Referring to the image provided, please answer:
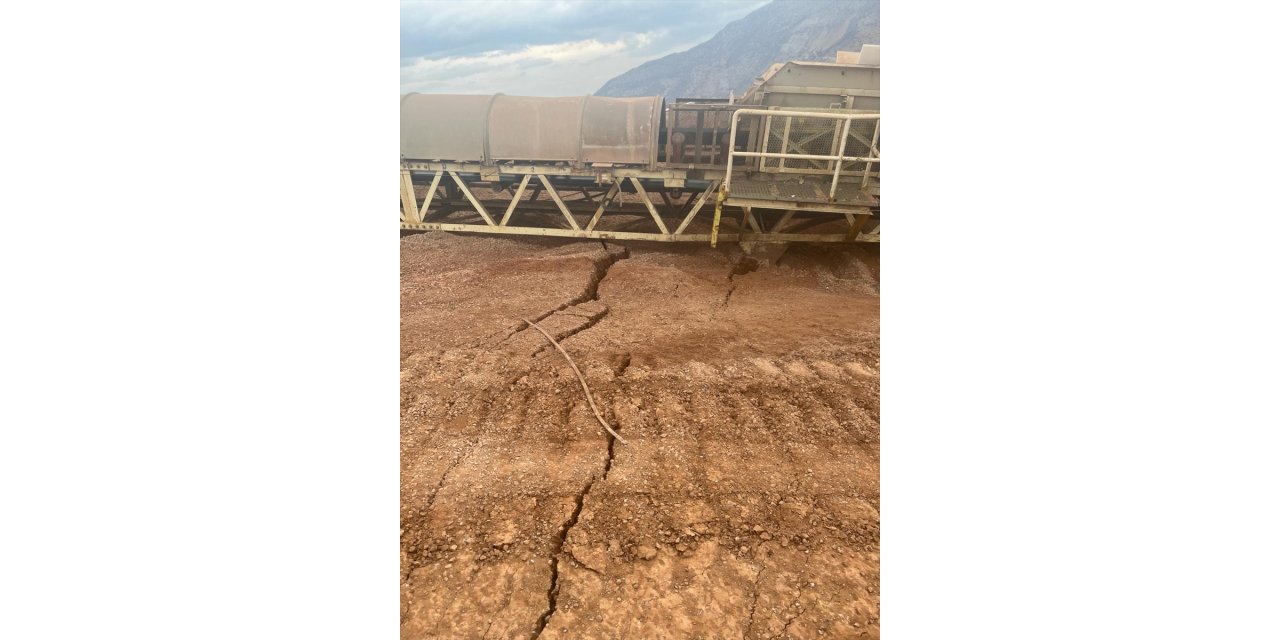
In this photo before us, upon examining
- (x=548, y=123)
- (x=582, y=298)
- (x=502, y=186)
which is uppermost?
(x=548, y=123)

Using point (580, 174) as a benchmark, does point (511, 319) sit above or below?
below

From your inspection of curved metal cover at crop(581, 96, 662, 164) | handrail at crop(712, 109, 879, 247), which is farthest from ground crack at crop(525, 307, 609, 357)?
curved metal cover at crop(581, 96, 662, 164)

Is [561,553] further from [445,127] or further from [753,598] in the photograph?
[445,127]

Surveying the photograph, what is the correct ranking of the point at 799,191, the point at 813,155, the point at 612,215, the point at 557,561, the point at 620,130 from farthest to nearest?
the point at 612,215 < the point at 620,130 < the point at 799,191 < the point at 813,155 < the point at 557,561

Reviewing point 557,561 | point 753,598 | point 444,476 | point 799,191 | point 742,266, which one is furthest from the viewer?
point 742,266

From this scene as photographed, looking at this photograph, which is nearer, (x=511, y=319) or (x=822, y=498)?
(x=822, y=498)

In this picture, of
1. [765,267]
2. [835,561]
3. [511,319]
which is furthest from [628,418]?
[765,267]

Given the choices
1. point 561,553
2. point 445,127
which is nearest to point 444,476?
point 561,553

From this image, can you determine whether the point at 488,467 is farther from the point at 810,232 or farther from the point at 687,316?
the point at 810,232
